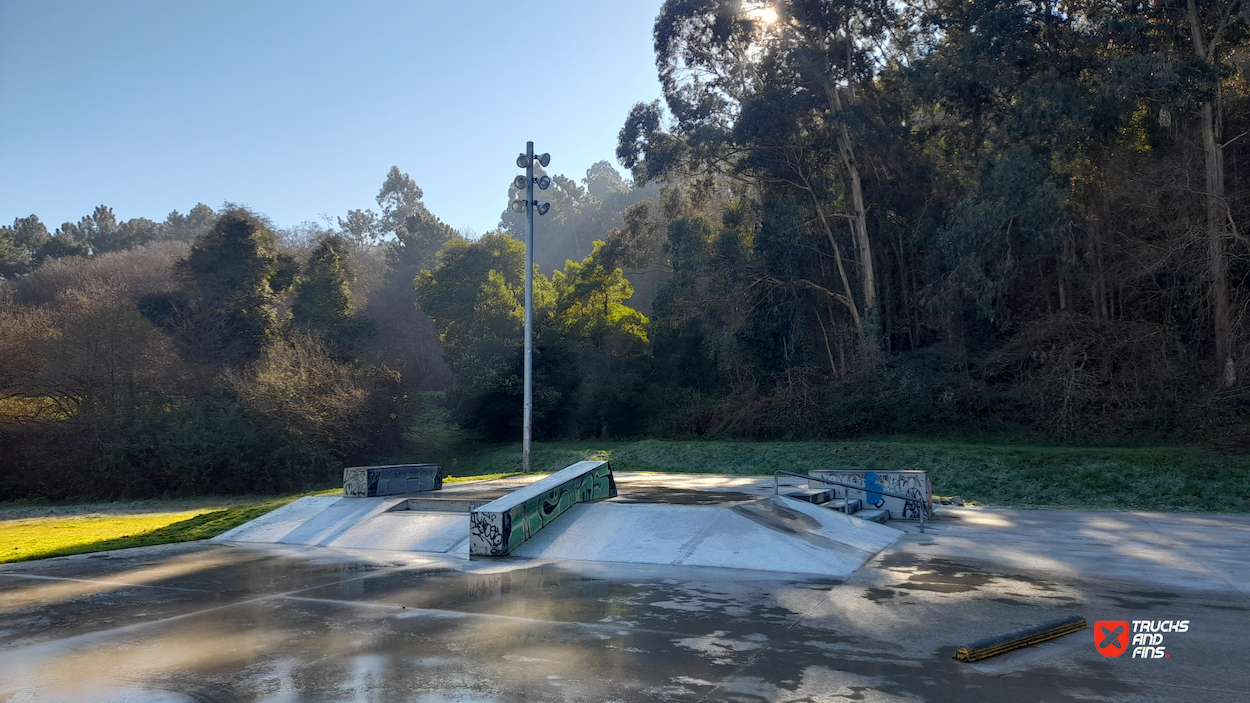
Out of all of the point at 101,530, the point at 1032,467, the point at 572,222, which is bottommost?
the point at 101,530

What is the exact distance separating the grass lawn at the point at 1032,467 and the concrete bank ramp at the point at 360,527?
1254 centimetres

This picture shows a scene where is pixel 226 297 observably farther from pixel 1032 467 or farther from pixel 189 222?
pixel 189 222

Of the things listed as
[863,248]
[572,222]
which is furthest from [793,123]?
[572,222]

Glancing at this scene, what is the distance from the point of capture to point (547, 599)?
783 cm

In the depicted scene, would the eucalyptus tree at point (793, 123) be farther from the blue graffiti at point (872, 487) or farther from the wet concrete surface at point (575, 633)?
the wet concrete surface at point (575, 633)

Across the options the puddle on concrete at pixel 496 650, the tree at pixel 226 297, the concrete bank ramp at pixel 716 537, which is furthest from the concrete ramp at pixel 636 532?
the tree at pixel 226 297

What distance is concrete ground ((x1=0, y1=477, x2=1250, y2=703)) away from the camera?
5246 mm

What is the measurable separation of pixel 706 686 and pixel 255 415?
24147 millimetres

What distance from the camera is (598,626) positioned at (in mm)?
6766

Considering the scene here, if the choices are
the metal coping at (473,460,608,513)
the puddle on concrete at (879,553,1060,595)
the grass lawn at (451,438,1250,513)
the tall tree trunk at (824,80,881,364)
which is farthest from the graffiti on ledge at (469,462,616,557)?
the tall tree trunk at (824,80,881,364)

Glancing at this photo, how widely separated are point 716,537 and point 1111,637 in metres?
4.63

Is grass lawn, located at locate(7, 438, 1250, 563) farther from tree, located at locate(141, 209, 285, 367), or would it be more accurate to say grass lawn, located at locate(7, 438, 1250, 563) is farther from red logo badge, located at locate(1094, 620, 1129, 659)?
tree, located at locate(141, 209, 285, 367)

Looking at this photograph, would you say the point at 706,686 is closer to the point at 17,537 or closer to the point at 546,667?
the point at 546,667

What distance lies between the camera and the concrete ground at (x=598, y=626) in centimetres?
525
